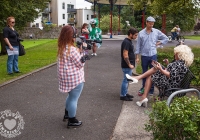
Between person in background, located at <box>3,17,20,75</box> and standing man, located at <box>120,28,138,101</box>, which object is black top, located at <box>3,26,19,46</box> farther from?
standing man, located at <box>120,28,138,101</box>

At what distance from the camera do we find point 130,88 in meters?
7.71

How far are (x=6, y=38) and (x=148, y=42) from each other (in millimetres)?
4652

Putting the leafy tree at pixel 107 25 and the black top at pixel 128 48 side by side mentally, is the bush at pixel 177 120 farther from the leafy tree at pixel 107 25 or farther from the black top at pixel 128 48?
the leafy tree at pixel 107 25

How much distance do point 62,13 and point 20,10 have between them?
190ft

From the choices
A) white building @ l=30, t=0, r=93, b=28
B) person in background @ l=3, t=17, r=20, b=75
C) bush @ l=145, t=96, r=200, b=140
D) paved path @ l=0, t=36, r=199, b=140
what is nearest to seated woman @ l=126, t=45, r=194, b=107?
paved path @ l=0, t=36, r=199, b=140

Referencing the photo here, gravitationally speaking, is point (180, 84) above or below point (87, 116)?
above

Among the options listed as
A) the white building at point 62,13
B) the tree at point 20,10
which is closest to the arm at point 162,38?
the tree at point 20,10

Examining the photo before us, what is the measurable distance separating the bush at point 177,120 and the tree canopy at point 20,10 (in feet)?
41.9

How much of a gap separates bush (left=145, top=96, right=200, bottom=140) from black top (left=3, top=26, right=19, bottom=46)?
7004mm

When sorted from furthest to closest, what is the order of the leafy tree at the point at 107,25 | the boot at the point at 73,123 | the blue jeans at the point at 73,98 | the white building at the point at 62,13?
the white building at the point at 62,13 < the leafy tree at the point at 107,25 < the boot at the point at 73,123 < the blue jeans at the point at 73,98

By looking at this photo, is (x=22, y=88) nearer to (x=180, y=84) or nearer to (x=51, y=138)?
(x=51, y=138)

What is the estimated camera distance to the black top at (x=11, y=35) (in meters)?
8.77

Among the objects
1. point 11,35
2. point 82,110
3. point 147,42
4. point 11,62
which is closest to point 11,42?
point 11,35

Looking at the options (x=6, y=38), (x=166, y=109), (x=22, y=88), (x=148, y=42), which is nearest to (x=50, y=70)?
(x=6, y=38)
